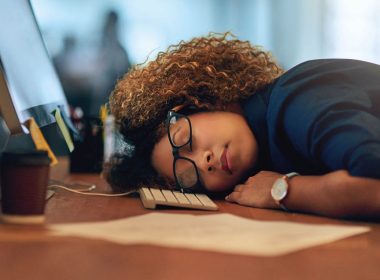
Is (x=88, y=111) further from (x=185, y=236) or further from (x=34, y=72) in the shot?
(x=185, y=236)

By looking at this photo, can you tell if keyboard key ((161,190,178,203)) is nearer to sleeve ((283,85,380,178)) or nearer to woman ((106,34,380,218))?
woman ((106,34,380,218))

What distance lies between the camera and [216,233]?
2.57ft

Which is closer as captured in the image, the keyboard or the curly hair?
the keyboard

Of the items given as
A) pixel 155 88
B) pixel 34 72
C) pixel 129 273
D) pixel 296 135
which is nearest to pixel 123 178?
pixel 155 88

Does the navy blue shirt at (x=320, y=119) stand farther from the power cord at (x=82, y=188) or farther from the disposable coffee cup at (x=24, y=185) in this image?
the disposable coffee cup at (x=24, y=185)

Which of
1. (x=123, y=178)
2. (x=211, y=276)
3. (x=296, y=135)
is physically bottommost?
(x=123, y=178)

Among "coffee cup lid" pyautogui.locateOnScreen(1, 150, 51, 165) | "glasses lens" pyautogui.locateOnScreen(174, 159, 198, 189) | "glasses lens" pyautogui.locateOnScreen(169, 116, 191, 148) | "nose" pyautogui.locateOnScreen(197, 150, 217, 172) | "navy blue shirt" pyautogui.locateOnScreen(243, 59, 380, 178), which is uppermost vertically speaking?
"coffee cup lid" pyautogui.locateOnScreen(1, 150, 51, 165)

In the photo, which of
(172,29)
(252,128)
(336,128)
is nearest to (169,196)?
(252,128)

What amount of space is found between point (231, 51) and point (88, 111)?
3072 mm

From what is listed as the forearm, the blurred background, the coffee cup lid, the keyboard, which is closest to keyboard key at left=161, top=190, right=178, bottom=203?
the keyboard

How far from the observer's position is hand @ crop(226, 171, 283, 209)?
1.15 metres

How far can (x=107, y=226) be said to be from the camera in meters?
0.83

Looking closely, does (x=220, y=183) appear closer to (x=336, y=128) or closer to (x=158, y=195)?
(x=158, y=195)

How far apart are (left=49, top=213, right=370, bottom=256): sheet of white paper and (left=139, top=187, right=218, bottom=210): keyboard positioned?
0.15m
